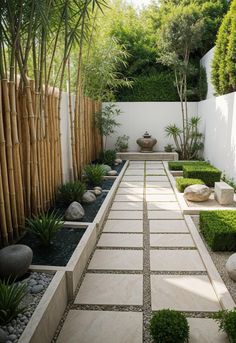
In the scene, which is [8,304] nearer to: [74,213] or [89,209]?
[74,213]

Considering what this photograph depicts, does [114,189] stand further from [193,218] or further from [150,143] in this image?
[150,143]

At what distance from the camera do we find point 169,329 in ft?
5.97

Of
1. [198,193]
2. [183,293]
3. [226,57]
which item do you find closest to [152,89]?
[226,57]

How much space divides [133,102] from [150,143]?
5.04 feet

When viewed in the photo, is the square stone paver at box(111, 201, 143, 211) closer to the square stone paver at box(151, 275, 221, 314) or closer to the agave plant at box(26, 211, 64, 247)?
the agave plant at box(26, 211, 64, 247)

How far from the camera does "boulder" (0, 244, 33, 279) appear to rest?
2.29m

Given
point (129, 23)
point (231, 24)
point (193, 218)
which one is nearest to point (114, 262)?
point (193, 218)

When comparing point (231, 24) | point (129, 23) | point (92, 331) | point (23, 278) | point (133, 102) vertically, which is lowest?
point (92, 331)

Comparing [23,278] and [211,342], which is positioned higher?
[23,278]

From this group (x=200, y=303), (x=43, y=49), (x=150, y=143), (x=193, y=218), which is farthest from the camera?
(x=150, y=143)

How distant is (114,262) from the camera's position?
299cm

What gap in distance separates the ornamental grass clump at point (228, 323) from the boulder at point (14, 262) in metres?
1.39

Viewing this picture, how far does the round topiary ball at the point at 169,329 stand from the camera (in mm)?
1817

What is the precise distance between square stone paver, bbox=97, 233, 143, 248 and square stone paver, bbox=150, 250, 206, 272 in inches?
10.7
